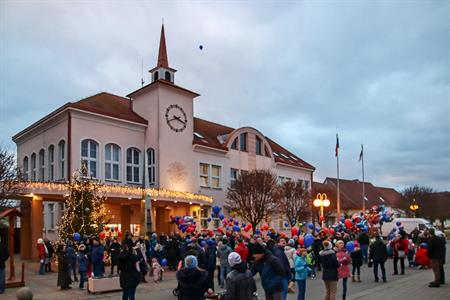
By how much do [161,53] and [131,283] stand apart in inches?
1202

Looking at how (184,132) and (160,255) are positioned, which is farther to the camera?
(184,132)

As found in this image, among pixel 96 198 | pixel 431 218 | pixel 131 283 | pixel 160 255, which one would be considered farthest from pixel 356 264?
pixel 431 218

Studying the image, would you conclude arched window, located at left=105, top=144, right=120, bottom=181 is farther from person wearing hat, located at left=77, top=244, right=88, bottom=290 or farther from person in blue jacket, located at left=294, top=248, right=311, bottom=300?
person in blue jacket, located at left=294, top=248, right=311, bottom=300

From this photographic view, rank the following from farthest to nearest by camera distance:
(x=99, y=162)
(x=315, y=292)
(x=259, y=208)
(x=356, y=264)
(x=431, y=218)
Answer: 1. (x=431, y=218)
2. (x=259, y=208)
3. (x=99, y=162)
4. (x=356, y=264)
5. (x=315, y=292)

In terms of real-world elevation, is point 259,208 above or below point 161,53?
below

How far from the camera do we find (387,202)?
78.7m

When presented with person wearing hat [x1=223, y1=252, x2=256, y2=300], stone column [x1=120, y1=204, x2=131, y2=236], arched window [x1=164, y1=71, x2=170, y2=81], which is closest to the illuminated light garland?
stone column [x1=120, y1=204, x2=131, y2=236]

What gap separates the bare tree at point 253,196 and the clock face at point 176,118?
6.27m

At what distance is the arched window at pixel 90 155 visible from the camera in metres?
30.1

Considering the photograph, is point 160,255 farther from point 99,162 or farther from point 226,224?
point 99,162

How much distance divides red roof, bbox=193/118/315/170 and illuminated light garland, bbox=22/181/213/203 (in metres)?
5.36

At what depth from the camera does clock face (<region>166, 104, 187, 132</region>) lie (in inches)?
1374

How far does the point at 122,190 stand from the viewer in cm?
2770

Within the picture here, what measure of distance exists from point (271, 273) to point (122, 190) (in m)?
20.4
